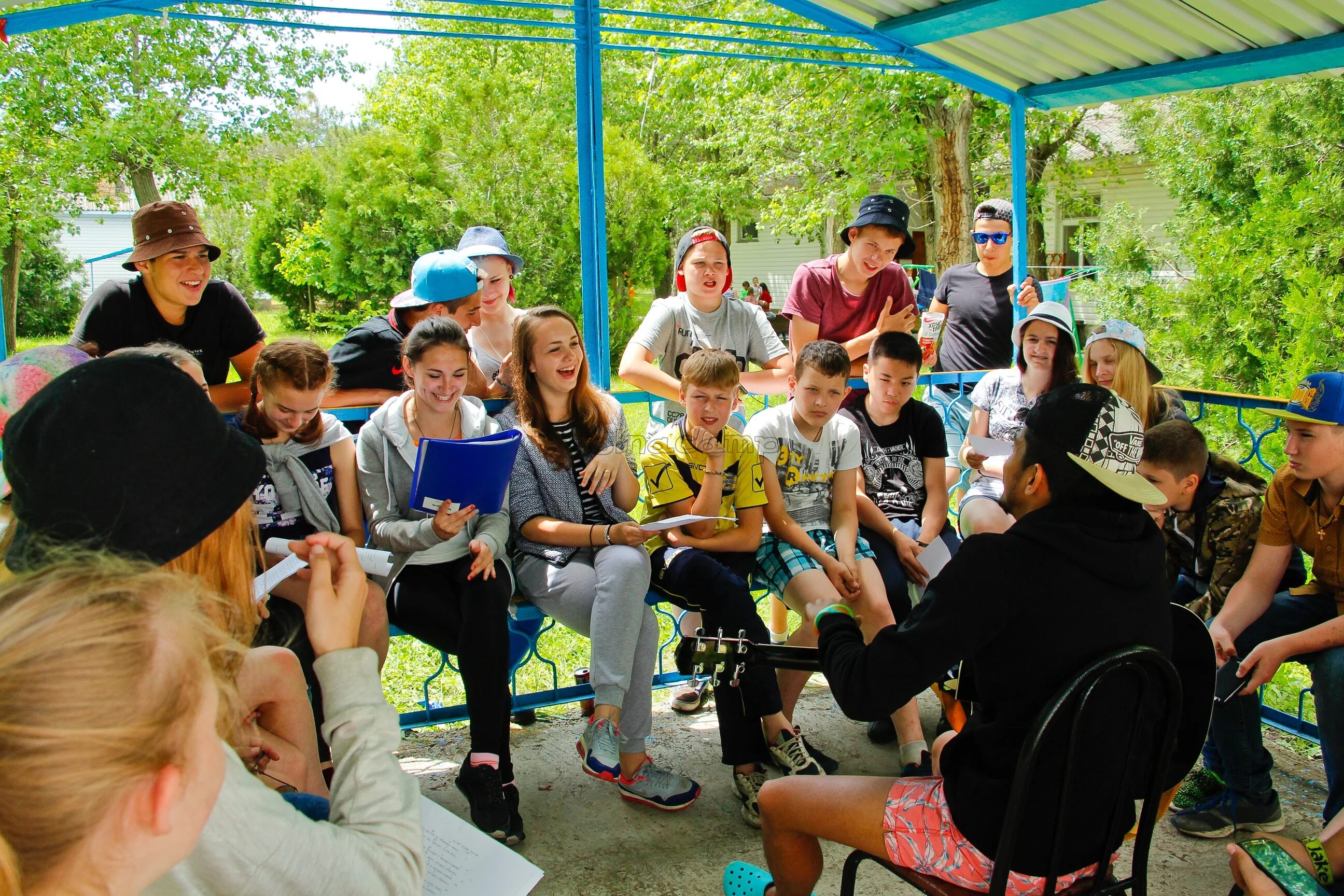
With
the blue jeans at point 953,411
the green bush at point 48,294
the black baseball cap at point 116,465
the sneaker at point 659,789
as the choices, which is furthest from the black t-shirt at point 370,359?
the green bush at point 48,294

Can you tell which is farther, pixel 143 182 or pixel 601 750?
pixel 143 182

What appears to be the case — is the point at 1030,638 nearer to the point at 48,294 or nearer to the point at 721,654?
the point at 721,654

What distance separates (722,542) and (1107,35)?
3.50 meters

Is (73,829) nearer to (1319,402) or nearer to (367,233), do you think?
(1319,402)

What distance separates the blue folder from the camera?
9.57ft

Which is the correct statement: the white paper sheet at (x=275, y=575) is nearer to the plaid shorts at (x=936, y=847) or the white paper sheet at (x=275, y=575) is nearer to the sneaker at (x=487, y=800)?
the sneaker at (x=487, y=800)

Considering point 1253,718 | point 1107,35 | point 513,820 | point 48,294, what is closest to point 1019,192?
point 1107,35

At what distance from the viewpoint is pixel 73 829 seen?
34.0 inches

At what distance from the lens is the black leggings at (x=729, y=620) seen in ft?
10.4

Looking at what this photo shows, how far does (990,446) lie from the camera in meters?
3.90

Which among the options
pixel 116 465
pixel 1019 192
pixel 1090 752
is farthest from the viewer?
pixel 1019 192

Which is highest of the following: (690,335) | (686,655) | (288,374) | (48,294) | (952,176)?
(952,176)

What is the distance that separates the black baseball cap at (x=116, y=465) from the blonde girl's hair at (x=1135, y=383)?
3.43 metres

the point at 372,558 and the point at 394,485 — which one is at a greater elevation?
the point at 394,485
